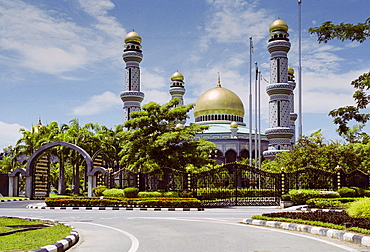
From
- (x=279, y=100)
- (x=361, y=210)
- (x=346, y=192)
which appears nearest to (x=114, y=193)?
(x=346, y=192)

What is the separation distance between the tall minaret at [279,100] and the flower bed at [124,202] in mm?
36673

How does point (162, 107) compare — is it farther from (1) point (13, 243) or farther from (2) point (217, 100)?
(2) point (217, 100)

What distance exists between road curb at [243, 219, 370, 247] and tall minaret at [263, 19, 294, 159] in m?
45.4

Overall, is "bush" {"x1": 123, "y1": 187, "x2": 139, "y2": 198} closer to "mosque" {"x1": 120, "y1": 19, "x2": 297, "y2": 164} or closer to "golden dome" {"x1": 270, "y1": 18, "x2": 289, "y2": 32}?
"mosque" {"x1": 120, "y1": 19, "x2": 297, "y2": 164}

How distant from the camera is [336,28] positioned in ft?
62.1

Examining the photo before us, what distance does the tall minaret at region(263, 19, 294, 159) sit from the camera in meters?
57.9

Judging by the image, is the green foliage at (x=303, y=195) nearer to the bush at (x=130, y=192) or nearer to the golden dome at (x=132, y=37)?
the bush at (x=130, y=192)

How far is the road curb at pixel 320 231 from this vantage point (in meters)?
8.81

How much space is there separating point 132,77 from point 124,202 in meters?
39.5

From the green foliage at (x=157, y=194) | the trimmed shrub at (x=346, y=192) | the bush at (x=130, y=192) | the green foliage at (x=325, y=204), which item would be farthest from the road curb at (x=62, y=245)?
the trimmed shrub at (x=346, y=192)

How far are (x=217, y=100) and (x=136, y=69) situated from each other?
894 inches

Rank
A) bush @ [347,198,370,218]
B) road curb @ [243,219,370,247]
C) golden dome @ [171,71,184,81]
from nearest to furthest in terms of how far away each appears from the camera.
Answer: road curb @ [243,219,370,247]
bush @ [347,198,370,218]
golden dome @ [171,71,184,81]

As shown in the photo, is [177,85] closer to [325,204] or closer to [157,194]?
[157,194]

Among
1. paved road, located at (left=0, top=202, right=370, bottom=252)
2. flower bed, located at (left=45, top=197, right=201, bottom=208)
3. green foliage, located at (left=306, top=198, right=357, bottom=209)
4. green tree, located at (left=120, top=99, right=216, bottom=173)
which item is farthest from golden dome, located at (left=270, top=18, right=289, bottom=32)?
paved road, located at (left=0, top=202, right=370, bottom=252)
